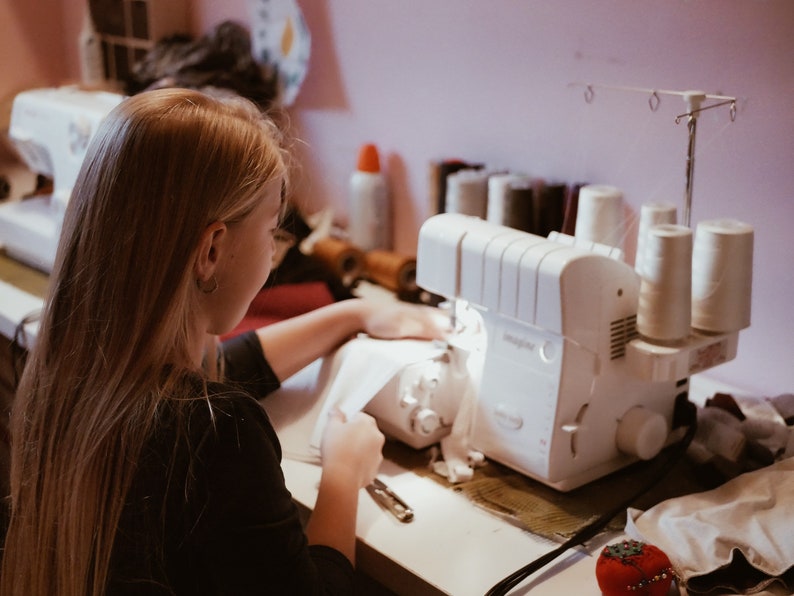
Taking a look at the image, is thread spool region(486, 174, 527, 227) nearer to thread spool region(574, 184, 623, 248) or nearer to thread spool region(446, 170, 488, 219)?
thread spool region(446, 170, 488, 219)

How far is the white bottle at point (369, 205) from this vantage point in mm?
1812

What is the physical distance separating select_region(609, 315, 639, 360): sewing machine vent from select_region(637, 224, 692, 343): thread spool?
15mm

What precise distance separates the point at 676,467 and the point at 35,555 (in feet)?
2.53

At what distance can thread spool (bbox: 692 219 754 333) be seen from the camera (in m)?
1.06

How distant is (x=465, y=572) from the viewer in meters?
0.96

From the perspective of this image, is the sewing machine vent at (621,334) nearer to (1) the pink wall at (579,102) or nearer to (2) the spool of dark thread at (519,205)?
(1) the pink wall at (579,102)

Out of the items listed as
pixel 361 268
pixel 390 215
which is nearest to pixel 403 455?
pixel 361 268

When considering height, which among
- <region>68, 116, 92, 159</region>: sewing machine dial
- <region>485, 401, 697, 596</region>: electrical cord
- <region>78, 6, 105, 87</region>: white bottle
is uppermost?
<region>78, 6, 105, 87</region>: white bottle

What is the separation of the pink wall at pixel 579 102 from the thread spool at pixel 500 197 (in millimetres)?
76

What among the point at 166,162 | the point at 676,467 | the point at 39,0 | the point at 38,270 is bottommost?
the point at 676,467

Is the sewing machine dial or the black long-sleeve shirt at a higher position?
the sewing machine dial

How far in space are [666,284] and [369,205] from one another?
0.88 meters

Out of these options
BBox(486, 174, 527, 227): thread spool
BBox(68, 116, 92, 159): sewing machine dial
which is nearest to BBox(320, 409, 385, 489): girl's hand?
BBox(486, 174, 527, 227): thread spool

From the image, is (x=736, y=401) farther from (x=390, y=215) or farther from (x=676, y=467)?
(x=390, y=215)
